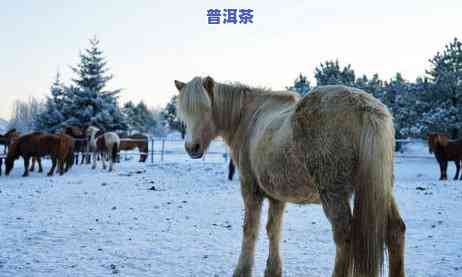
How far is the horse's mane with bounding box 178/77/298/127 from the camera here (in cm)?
389

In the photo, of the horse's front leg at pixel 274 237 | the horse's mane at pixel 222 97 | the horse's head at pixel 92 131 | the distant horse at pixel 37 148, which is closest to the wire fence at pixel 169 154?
the horse's head at pixel 92 131

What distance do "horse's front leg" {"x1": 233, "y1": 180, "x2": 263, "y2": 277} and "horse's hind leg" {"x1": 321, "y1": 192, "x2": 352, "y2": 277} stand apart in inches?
42.4

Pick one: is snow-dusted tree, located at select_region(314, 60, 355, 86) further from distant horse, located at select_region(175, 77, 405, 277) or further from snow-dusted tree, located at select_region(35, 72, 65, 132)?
distant horse, located at select_region(175, 77, 405, 277)

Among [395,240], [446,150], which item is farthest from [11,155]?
[446,150]

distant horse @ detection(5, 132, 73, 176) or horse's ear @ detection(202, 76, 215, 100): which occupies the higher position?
horse's ear @ detection(202, 76, 215, 100)

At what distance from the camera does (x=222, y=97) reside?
415cm

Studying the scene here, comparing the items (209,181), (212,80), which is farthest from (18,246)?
(209,181)

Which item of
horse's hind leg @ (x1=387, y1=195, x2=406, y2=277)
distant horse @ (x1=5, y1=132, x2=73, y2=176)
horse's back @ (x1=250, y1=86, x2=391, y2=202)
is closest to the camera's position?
horse's back @ (x1=250, y1=86, x2=391, y2=202)

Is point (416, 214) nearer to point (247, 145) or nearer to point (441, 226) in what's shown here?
point (441, 226)

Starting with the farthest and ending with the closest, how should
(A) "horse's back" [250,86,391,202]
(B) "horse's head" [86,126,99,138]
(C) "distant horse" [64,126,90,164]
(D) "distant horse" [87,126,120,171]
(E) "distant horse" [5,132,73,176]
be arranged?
(C) "distant horse" [64,126,90,164]
(B) "horse's head" [86,126,99,138]
(D) "distant horse" [87,126,120,171]
(E) "distant horse" [5,132,73,176]
(A) "horse's back" [250,86,391,202]

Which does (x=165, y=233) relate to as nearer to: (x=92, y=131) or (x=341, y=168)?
(x=341, y=168)

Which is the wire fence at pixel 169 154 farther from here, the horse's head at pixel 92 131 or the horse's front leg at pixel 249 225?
the horse's front leg at pixel 249 225

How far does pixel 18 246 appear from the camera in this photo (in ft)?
14.5

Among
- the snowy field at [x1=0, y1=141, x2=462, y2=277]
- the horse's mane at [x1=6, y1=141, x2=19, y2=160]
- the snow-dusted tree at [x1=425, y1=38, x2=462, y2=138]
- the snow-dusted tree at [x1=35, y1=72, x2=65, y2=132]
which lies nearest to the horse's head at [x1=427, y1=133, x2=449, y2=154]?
the snowy field at [x1=0, y1=141, x2=462, y2=277]
